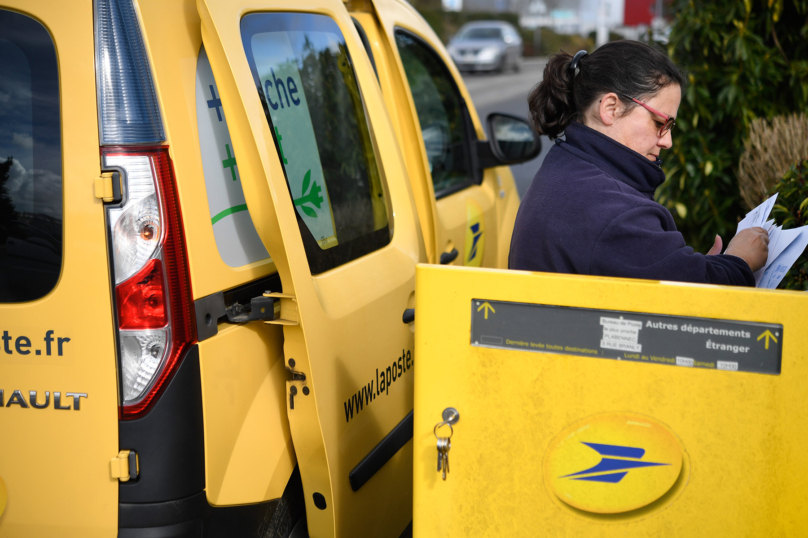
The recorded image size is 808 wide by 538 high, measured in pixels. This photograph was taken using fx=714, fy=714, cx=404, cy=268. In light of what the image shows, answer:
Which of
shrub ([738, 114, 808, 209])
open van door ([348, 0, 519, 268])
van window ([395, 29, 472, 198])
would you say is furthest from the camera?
van window ([395, 29, 472, 198])

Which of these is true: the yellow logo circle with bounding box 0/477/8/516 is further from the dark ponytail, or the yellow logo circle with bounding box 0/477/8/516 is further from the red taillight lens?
the dark ponytail

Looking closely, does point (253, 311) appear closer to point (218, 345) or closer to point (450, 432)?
point (218, 345)

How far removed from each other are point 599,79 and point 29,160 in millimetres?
1453

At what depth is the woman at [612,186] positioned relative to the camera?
1723mm

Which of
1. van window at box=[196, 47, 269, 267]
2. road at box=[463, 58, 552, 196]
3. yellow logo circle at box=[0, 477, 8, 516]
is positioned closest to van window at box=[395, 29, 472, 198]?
van window at box=[196, 47, 269, 267]

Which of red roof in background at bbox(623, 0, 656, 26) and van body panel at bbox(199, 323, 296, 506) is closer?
van body panel at bbox(199, 323, 296, 506)

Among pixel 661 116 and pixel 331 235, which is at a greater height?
pixel 661 116

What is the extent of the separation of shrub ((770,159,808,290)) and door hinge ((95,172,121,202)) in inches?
77.3

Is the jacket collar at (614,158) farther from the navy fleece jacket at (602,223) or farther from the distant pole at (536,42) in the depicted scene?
the distant pole at (536,42)

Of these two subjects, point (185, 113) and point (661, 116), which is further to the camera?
point (661, 116)

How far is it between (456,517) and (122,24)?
53.5 inches

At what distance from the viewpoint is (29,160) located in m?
1.66

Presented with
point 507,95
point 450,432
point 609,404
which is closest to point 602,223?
point 609,404

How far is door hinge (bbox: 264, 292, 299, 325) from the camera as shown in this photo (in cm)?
187
